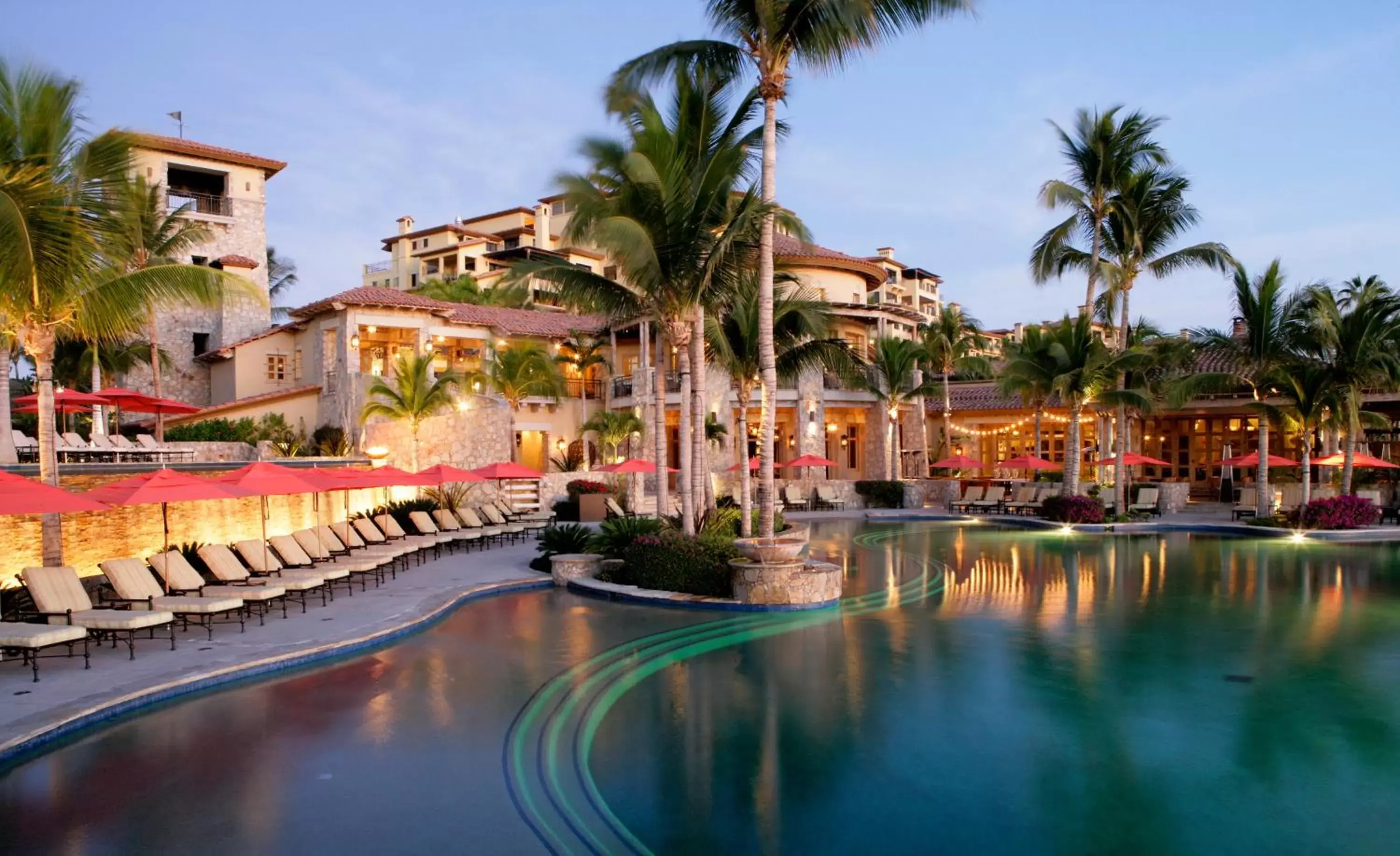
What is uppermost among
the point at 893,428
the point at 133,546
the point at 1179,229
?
the point at 1179,229

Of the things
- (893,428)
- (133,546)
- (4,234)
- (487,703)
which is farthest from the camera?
(893,428)

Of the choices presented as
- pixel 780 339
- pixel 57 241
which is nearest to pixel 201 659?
pixel 57 241

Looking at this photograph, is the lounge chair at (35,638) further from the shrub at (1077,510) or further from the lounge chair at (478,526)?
the shrub at (1077,510)

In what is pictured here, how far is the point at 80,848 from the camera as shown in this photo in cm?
518

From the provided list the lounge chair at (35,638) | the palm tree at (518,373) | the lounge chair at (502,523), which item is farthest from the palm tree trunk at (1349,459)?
the lounge chair at (35,638)

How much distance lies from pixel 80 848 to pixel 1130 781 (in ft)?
21.9

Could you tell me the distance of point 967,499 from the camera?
30688 millimetres

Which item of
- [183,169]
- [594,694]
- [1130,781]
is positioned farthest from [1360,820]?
[183,169]

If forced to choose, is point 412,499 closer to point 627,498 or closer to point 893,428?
point 627,498

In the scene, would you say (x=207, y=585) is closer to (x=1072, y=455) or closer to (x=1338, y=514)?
(x=1072, y=455)

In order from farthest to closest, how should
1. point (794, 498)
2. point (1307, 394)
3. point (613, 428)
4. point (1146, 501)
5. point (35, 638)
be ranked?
point (613, 428), point (794, 498), point (1146, 501), point (1307, 394), point (35, 638)

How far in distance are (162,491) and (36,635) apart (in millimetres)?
2922

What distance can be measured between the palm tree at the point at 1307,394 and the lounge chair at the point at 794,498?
48.8 feet

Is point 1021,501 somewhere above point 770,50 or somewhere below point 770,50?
below
